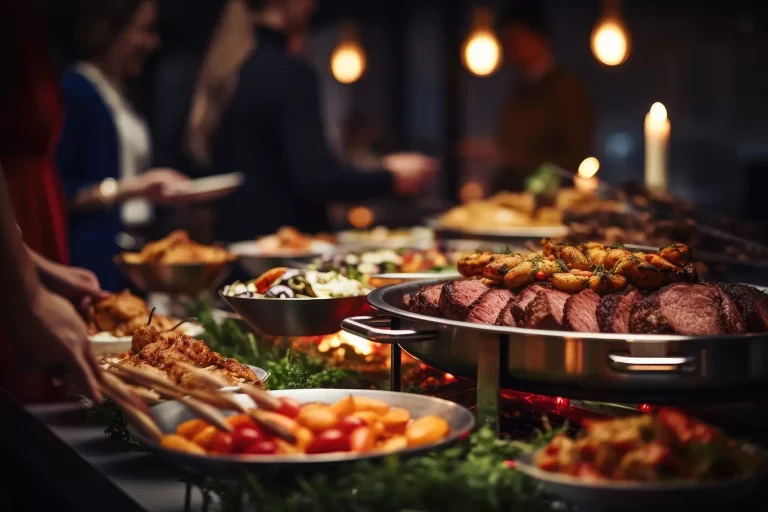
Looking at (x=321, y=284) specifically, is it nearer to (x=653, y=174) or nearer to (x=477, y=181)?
(x=653, y=174)

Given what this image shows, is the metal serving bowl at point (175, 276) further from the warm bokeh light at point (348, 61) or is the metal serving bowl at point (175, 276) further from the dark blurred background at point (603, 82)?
the dark blurred background at point (603, 82)

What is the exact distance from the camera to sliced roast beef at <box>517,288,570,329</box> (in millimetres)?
1838

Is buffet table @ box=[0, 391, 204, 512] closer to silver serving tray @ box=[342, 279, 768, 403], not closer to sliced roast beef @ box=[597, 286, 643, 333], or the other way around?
silver serving tray @ box=[342, 279, 768, 403]

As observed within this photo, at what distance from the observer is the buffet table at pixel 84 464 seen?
185 cm

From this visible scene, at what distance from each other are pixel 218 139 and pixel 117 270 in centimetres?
94

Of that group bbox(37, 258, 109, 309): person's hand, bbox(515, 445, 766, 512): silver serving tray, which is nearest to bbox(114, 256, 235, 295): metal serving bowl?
bbox(37, 258, 109, 309): person's hand

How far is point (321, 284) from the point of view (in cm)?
268

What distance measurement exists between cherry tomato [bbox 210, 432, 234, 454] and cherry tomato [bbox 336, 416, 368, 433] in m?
0.19

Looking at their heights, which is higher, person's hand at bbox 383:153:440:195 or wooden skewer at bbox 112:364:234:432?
person's hand at bbox 383:153:440:195

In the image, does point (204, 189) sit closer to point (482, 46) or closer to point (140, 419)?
point (140, 419)

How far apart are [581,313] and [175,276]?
2150mm

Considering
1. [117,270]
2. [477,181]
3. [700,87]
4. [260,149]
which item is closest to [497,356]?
[260,149]

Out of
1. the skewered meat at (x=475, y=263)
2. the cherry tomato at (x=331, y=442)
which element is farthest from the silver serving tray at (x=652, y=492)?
the skewered meat at (x=475, y=263)

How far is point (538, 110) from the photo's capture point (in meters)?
6.52
